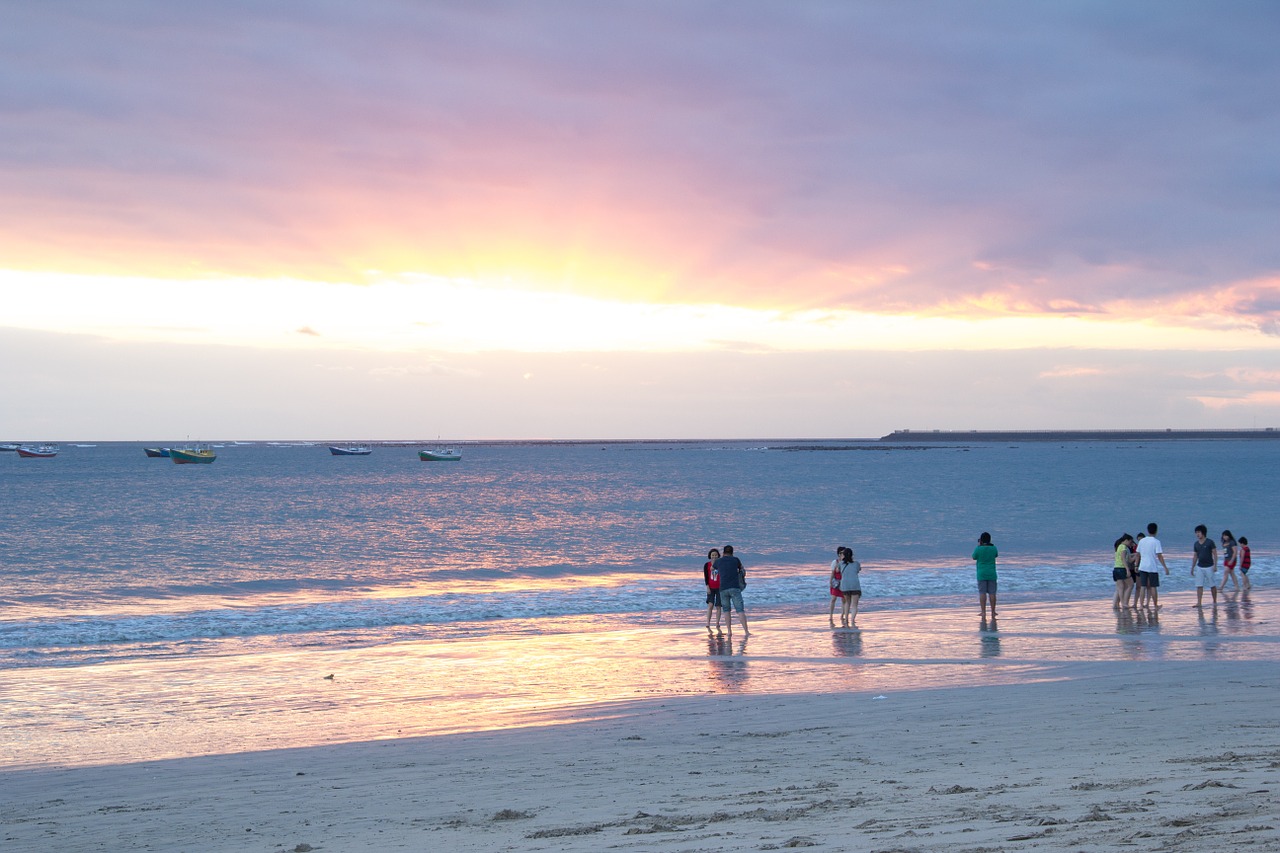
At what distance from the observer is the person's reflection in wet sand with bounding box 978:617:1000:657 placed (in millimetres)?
17891

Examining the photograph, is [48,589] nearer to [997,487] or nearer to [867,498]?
[867,498]

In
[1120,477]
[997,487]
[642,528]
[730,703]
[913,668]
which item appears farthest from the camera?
[1120,477]

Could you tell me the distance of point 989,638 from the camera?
19625mm

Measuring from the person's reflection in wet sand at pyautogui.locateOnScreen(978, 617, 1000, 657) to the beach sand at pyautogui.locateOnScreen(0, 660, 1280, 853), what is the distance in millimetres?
4134

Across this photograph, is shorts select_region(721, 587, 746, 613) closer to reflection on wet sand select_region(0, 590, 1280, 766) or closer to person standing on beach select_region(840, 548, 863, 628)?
reflection on wet sand select_region(0, 590, 1280, 766)

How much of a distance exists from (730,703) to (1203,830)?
25.6ft

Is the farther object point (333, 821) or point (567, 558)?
point (567, 558)

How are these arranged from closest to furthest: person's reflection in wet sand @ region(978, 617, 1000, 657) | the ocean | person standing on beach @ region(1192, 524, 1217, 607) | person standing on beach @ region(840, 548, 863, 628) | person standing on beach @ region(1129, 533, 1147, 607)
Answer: the ocean
person's reflection in wet sand @ region(978, 617, 1000, 657)
person standing on beach @ region(840, 548, 863, 628)
person standing on beach @ region(1129, 533, 1147, 607)
person standing on beach @ region(1192, 524, 1217, 607)

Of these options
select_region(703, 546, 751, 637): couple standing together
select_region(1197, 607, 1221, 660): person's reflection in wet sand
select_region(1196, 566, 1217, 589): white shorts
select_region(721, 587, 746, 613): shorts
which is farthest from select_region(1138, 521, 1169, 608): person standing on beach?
select_region(721, 587, 746, 613): shorts

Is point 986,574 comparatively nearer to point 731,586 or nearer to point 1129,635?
point 1129,635

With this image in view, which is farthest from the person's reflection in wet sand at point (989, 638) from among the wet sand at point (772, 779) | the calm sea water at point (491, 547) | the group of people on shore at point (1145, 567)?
the calm sea water at point (491, 547)

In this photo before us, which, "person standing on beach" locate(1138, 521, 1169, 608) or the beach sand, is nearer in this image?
the beach sand

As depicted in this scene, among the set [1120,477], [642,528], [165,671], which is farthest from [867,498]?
[165,671]

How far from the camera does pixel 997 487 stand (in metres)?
94.0
